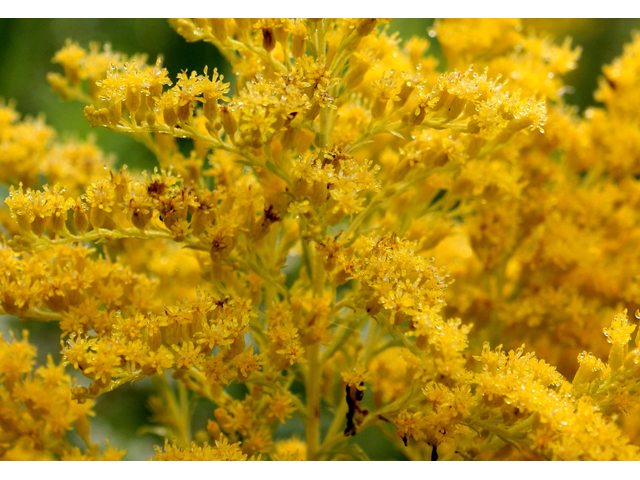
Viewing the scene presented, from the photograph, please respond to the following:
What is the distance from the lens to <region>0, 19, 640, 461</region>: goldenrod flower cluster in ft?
3.20

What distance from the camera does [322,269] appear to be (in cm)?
117

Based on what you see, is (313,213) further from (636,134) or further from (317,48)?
(636,134)

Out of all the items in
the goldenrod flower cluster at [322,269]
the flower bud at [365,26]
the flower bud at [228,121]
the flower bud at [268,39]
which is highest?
the flower bud at [365,26]

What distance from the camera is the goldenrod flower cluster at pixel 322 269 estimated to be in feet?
3.20

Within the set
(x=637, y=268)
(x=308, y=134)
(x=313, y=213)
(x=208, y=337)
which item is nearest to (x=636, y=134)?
(x=637, y=268)

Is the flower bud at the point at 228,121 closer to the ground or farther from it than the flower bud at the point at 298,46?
closer to the ground

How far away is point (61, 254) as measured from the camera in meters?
1.21

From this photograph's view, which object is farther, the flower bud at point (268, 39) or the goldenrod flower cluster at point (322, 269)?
the flower bud at point (268, 39)

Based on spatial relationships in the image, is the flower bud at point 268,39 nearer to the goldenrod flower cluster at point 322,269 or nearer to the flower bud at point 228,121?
the goldenrod flower cluster at point 322,269

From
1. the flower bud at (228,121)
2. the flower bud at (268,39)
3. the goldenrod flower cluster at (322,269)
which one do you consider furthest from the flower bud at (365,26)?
the flower bud at (228,121)

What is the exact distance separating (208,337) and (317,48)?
0.52 meters

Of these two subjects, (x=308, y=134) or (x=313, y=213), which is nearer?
(x=313, y=213)

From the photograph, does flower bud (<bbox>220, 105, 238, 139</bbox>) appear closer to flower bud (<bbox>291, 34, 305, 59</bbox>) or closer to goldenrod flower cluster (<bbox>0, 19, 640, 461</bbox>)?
goldenrod flower cluster (<bbox>0, 19, 640, 461</bbox>)

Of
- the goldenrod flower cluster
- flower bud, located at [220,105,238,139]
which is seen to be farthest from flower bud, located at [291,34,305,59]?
flower bud, located at [220,105,238,139]
